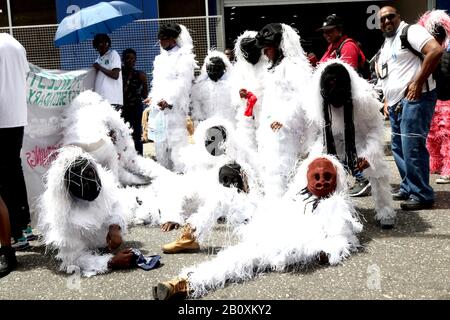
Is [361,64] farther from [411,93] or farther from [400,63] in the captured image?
[411,93]

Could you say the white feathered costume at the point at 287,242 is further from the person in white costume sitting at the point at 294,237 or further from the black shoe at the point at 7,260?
the black shoe at the point at 7,260

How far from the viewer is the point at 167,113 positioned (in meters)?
6.06

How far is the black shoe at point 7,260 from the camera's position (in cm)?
358

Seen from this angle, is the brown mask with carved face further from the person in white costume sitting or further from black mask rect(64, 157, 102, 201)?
black mask rect(64, 157, 102, 201)

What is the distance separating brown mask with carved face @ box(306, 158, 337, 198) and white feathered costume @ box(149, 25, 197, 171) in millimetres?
2432

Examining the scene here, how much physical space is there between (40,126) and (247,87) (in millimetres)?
2122

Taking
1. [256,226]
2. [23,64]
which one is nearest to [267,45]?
[256,226]

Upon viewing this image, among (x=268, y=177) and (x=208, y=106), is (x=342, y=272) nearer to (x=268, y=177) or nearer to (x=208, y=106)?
(x=268, y=177)

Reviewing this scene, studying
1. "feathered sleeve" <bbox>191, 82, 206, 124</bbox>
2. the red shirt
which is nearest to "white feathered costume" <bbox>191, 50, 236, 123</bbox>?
"feathered sleeve" <bbox>191, 82, 206, 124</bbox>

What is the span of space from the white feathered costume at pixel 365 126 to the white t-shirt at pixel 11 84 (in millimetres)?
2255

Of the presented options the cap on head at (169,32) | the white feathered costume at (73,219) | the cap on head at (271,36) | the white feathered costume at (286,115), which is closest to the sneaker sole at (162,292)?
the white feathered costume at (73,219)

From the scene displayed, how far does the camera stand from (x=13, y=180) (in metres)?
3.94

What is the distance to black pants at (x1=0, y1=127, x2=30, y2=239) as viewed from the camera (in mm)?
3859
